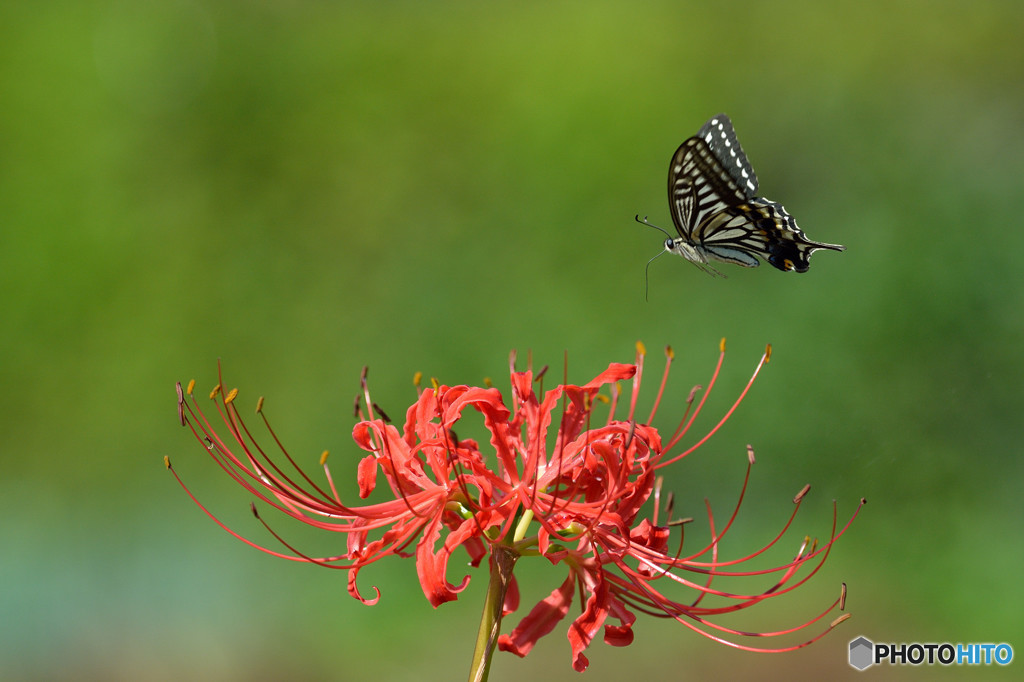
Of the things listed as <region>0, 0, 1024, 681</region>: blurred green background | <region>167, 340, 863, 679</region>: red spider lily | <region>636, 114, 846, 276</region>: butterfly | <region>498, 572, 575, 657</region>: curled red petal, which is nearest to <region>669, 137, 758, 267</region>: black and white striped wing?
<region>636, 114, 846, 276</region>: butterfly

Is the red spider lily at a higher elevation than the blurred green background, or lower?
lower

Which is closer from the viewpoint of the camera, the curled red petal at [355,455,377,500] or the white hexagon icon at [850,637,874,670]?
the curled red petal at [355,455,377,500]

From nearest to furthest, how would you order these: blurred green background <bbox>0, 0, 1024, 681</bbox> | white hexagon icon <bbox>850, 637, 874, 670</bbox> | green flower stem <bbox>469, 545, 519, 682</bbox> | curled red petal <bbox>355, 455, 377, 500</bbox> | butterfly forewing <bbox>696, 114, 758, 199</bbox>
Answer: green flower stem <bbox>469, 545, 519, 682</bbox> → curled red petal <bbox>355, 455, 377, 500</bbox> → butterfly forewing <bbox>696, 114, 758, 199</bbox> → white hexagon icon <bbox>850, 637, 874, 670</bbox> → blurred green background <bbox>0, 0, 1024, 681</bbox>

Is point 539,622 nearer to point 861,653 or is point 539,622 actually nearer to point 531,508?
point 531,508

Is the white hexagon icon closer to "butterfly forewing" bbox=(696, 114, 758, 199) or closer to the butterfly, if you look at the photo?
the butterfly

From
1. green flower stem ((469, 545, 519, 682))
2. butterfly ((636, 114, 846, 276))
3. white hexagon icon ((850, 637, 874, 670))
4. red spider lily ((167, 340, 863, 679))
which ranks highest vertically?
butterfly ((636, 114, 846, 276))

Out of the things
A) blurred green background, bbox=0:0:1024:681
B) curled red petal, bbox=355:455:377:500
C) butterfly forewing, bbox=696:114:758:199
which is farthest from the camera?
blurred green background, bbox=0:0:1024:681

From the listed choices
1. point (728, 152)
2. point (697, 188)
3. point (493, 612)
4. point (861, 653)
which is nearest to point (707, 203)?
point (697, 188)

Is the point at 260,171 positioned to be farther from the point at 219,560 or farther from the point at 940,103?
the point at 940,103
